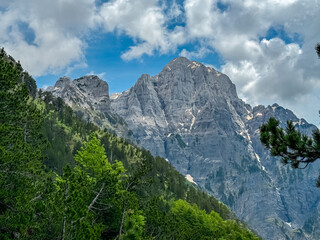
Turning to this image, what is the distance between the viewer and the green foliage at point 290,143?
12820mm

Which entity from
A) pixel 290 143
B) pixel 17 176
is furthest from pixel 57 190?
pixel 290 143

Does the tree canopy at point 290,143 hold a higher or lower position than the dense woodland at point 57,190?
higher

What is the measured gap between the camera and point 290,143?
42.5ft

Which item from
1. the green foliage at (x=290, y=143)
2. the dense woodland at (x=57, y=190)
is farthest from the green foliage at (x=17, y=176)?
the green foliage at (x=290, y=143)

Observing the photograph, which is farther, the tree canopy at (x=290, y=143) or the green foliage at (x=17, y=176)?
the green foliage at (x=17, y=176)

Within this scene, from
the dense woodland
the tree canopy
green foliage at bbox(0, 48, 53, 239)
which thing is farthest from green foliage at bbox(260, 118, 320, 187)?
green foliage at bbox(0, 48, 53, 239)

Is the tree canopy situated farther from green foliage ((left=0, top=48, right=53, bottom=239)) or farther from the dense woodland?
green foliage ((left=0, top=48, right=53, bottom=239))

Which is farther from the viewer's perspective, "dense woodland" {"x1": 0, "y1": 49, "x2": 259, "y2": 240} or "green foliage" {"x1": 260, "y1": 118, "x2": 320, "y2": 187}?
"dense woodland" {"x1": 0, "y1": 49, "x2": 259, "y2": 240}

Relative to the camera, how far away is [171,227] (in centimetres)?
3891

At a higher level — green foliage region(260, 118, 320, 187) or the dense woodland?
green foliage region(260, 118, 320, 187)

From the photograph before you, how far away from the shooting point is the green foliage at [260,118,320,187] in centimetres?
1282

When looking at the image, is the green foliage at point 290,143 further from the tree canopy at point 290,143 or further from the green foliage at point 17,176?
the green foliage at point 17,176

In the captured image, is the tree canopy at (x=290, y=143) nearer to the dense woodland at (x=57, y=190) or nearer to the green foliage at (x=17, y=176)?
the dense woodland at (x=57, y=190)

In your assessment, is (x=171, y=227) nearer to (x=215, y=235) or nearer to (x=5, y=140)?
(x=215, y=235)
